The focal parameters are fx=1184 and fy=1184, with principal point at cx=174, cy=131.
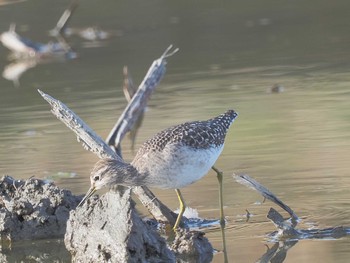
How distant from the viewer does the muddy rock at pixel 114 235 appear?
7535 mm

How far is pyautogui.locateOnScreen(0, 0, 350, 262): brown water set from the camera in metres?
9.31

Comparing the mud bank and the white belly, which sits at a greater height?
the white belly

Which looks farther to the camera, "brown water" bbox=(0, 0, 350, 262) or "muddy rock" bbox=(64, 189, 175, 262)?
"brown water" bbox=(0, 0, 350, 262)

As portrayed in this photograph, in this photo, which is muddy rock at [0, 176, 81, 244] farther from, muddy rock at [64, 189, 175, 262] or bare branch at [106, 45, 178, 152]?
bare branch at [106, 45, 178, 152]

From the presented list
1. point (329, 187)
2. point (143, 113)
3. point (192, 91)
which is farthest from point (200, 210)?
point (192, 91)

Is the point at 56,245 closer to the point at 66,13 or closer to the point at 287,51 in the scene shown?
A: the point at 287,51

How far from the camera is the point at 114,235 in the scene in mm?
7590

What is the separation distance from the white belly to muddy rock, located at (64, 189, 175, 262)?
2.12 ft

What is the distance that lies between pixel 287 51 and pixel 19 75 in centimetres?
380

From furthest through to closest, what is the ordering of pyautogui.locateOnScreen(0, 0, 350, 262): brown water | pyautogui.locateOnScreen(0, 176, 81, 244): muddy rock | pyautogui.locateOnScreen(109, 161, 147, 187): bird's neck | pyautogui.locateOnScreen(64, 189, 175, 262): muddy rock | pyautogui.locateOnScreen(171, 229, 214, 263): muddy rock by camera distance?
pyautogui.locateOnScreen(0, 0, 350, 262): brown water → pyautogui.locateOnScreen(0, 176, 81, 244): muddy rock → pyautogui.locateOnScreen(109, 161, 147, 187): bird's neck → pyautogui.locateOnScreen(171, 229, 214, 263): muddy rock → pyautogui.locateOnScreen(64, 189, 175, 262): muddy rock

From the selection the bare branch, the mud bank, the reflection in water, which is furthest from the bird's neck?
the reflection in water

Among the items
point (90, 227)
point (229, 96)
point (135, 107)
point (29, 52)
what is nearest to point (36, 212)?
point (90, 227)

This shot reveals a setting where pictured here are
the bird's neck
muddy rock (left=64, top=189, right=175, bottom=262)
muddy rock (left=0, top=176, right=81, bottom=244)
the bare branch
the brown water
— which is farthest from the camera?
the bare branch

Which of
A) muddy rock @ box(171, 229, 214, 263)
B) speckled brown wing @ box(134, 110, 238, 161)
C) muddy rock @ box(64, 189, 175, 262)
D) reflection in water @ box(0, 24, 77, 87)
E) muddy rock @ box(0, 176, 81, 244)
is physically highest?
reflection in water @ box(0, 24, 77, 87)
